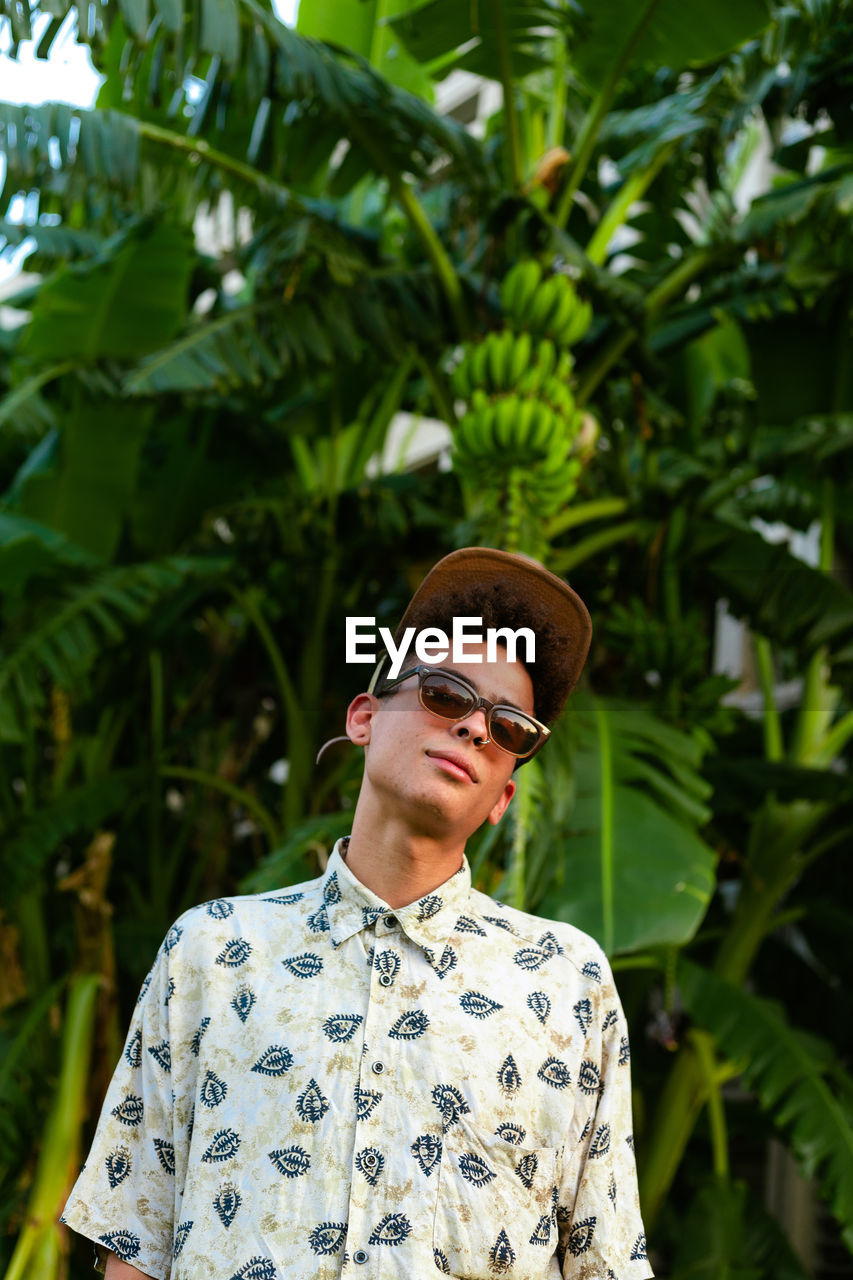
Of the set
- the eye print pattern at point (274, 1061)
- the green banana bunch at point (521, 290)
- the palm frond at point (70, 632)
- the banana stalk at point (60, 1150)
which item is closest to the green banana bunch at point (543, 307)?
the green banana bunch at point (521, 290)

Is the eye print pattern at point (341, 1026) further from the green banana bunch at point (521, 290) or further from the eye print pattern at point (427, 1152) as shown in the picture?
the green banana bunch at point (521, 290)

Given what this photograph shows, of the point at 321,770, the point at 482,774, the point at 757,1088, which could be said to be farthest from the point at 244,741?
the point at 482,774

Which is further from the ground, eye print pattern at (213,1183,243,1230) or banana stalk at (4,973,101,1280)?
eye print pattern at (213,1183,243,1230)

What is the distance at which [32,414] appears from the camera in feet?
14.2

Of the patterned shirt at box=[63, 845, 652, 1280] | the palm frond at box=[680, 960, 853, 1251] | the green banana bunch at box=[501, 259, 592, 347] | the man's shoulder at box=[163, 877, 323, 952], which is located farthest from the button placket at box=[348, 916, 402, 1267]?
the palm frond at box=[680, 960, 853, 1251]

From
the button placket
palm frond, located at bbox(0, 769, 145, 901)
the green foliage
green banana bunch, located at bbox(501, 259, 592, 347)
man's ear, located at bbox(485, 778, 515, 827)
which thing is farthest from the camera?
palm frond, located at bbox(0, 769, 145, 901)

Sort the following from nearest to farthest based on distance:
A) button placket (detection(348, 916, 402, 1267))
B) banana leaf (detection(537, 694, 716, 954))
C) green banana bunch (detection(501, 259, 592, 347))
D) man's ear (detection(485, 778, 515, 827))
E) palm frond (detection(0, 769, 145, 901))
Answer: button placket (detection(348, 916, 402, 1267))
man's ear (detection(485, 778, 515, 827))
banana leaf (detection(537, 694, 716, 954))
green banana bunch (detection(501, 259, 592, 347))
palm frond (detection(0, 769, 145, 901))

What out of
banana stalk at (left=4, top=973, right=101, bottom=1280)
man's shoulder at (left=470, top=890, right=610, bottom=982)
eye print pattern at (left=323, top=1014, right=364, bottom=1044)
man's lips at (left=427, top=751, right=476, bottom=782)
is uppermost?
man's lips at (left=427, top=751, right=476, bottom=782)

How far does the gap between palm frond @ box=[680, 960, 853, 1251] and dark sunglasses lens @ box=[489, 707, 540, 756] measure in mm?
2999

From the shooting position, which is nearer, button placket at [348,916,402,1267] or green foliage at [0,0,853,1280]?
button placket at [348,916,402,1267]

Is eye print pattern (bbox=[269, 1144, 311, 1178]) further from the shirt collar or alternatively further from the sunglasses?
the sunglasses

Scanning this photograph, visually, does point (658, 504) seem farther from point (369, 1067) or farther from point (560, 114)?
point (369, 1067)

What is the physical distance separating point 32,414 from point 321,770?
5.32ft

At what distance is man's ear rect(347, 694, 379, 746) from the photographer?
1.46 metres
